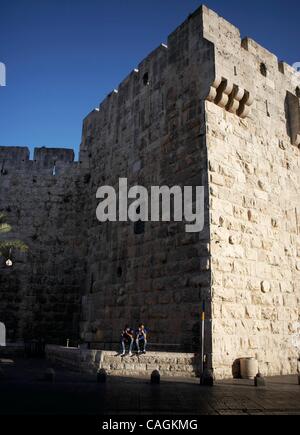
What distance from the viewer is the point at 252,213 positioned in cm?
946

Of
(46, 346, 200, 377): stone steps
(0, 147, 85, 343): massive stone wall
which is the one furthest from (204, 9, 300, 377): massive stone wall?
(0, 147, 85, 343): massive stone wall

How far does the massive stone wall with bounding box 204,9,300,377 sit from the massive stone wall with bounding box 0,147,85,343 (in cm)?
712

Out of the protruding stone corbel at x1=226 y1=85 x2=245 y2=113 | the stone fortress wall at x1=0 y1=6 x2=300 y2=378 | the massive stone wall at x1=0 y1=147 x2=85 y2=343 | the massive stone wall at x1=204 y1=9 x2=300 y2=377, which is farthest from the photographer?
the massive stone wall at x1=0 y1=147 x2=85 y2=343

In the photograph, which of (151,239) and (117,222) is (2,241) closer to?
(117,222)

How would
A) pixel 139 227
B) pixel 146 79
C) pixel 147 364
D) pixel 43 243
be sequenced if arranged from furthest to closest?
1. pixel 43 243
2. pixel 146 79
3. pixel 139 227
4. pixel 147 364

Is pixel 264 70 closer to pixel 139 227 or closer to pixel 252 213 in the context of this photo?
pixel 252 213

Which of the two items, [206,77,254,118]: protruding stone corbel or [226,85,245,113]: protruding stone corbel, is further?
[226,85,245,113]: protruding stone corbel

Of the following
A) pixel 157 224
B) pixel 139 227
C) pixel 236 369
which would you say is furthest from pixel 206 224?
pixel 236 369

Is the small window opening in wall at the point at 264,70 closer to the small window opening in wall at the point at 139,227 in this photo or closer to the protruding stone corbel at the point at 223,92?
the protruding stone corbel at the point at 223,92

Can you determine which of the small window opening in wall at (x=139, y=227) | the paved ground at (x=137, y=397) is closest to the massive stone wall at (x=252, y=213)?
the paved ground at (x=137, y=397)

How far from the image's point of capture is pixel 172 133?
1021 centimetres

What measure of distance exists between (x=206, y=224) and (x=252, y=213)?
1681mm

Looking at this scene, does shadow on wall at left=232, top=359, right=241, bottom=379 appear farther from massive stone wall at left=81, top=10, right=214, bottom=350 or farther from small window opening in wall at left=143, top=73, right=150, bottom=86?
small window opening in wall at left=143, top=73, right=150, bottom=86

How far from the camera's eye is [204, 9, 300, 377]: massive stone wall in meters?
8.35
